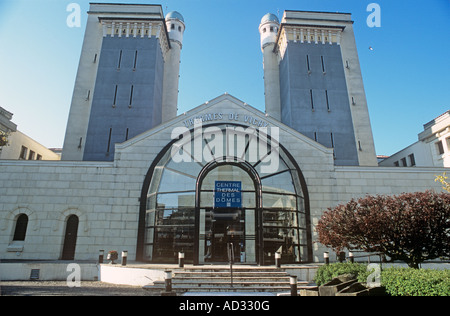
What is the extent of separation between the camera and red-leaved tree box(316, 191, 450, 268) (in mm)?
12719

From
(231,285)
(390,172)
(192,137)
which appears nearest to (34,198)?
(192,137)

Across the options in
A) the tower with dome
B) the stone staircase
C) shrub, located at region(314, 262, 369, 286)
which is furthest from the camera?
the tower with dome

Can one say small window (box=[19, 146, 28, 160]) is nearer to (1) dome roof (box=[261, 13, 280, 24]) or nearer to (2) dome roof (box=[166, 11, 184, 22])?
(2) dome roof (box=[166, 11, 184, 22])

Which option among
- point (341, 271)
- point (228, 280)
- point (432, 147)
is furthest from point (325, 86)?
point (228, 280)

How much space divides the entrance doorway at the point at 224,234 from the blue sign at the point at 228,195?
1.95 ft

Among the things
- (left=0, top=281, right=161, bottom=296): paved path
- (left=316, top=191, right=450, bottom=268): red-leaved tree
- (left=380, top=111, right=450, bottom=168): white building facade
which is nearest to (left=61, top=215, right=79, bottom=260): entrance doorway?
(left=0, top=281, right=161, bottom=296): paved path

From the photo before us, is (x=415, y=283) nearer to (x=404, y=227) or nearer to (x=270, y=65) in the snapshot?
(x=404, y=227)

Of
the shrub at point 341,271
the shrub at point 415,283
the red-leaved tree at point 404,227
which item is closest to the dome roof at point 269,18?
the red-leaved tree at point 404,227

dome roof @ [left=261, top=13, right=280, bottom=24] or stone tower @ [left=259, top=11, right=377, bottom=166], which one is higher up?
dome roof @ [left=261, top=13, right=280, bottom=24]

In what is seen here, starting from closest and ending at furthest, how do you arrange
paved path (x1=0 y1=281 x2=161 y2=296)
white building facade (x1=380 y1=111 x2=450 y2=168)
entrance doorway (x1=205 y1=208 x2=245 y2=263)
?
paved path (x1=0 y1=281 x2=161 y2=296)
entrance doorway (x1=205 y1=208 x2=245 y2=263)
white building facade (x1=380 y1=111 x2=450 y2=168)

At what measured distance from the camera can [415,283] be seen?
31.9 ft

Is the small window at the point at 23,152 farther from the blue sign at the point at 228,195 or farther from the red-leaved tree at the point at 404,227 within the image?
the red-leaved tree at the point at 404,227

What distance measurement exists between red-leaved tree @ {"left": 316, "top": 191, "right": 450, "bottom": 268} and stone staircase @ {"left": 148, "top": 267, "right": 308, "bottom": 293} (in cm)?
398

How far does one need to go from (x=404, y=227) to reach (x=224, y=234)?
11.1m
